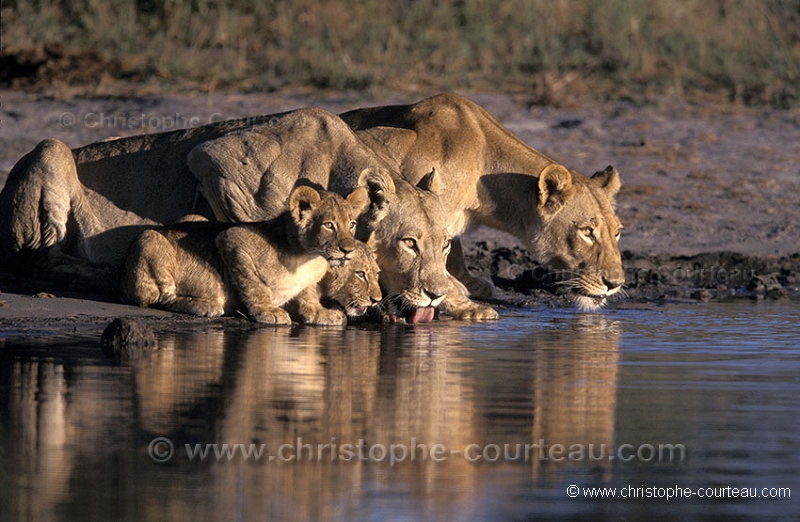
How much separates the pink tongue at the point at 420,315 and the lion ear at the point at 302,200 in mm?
1016

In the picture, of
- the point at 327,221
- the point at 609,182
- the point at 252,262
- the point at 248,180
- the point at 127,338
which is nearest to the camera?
the point at 127,338

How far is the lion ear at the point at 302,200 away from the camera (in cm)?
954

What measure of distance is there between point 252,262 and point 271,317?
1.12ft

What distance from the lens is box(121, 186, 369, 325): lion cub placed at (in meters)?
9.54

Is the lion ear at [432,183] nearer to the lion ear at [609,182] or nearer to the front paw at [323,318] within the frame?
the front paw at [323,318]

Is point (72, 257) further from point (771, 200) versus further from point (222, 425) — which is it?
point (771, 200)

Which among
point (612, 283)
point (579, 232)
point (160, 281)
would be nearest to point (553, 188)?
Answer: point (579, 232)

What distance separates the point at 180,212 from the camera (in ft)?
35.6

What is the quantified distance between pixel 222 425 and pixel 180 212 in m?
4.49

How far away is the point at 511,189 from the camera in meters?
10.7

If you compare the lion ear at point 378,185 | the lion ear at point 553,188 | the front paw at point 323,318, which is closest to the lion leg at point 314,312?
the front paw at point 323,318

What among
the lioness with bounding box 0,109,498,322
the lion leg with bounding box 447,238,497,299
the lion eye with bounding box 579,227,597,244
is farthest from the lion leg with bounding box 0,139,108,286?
the lion eye with bounding box 579,227,597,244

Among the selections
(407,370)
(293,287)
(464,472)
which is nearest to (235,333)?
(293,287)

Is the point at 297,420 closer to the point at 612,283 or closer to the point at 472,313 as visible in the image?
the point at 472,313
